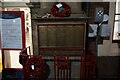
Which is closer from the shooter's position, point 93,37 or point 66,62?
point 66,62

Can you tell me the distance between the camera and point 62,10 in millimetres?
4996

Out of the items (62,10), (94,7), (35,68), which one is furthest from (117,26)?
(35,68)

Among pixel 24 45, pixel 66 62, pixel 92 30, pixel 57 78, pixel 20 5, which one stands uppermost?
pixel 20 5

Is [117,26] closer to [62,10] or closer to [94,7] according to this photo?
[94,7]

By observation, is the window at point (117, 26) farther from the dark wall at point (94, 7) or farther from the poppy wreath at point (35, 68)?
the poppy wreath at point (35, 68)

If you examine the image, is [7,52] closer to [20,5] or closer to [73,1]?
[20,5]

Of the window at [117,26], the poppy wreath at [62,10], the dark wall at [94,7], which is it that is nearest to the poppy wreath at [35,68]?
the poppy wreath at [62,10]

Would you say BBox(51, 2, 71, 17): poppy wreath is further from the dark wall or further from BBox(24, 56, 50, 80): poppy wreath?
BBox(24, 56, 50, 80): poppy wreath

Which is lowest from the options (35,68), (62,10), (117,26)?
(35,68)

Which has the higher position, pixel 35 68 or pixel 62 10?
pixel 62 10

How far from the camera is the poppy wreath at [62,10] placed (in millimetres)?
5000

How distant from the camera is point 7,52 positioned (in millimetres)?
5402

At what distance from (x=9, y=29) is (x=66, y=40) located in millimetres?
1299

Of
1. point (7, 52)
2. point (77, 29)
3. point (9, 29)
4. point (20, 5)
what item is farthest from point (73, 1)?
point (7, 52)
